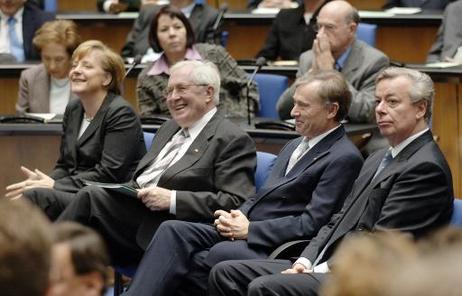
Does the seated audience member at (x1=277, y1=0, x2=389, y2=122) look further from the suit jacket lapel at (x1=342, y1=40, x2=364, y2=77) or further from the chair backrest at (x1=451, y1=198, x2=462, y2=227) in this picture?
the chair backrest at (x1=451, y1=198, x2=462, y2=227)

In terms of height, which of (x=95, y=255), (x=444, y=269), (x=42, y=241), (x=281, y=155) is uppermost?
(x=444, y=269)

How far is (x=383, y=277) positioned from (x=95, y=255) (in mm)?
737

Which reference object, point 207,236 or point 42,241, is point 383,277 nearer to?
point 42,241

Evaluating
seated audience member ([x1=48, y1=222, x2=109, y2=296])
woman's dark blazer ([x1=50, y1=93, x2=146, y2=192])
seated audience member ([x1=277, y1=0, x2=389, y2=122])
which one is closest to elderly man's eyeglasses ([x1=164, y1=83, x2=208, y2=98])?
woman's dark blazer ([x1=50, y1=93, x2=146, y2=192])

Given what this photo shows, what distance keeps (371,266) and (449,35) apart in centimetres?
579

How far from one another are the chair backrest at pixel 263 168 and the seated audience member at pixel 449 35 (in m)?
2.36

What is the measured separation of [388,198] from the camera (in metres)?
3.98

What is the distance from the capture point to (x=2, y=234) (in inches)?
64.0

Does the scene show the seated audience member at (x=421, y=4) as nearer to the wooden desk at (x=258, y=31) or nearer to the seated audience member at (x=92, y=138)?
the wooden desk at (x=258, y=31)

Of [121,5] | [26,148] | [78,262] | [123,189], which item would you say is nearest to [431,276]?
[78,262]

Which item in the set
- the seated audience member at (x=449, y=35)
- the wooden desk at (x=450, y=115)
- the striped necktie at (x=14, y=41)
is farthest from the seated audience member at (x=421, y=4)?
the striped necktie at (x=14, y=41)

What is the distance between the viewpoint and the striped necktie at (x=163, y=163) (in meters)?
Answer: 4.95

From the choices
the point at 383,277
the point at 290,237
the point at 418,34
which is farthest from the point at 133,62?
the point at 383,277

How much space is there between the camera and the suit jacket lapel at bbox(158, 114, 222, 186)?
4789mm
